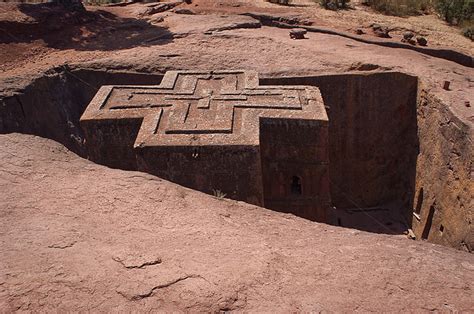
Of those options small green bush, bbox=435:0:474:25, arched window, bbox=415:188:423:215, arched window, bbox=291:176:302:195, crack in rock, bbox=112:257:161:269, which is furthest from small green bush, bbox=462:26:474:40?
crack in rock, bbox=112:257:161:269

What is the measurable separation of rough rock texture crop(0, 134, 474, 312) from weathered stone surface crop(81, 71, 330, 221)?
61.9 inches

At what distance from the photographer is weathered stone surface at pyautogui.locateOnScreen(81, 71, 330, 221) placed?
5375 mm

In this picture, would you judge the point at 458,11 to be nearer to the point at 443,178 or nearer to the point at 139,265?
the point at 443,178

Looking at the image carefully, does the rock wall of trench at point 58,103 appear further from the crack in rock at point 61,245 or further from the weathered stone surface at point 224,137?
the crack in rock at point 61,245

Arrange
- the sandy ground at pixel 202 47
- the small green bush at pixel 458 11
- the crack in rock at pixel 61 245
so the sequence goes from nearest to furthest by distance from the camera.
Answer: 1. the crack in rock at pixel 61 245
2. the sandy ground at pixel 202 47
3. the small green bush at pixel 458 11

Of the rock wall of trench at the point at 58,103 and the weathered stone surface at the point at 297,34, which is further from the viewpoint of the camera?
the weathered stone surface at the point at 297,34

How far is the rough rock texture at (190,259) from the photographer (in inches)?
99.7

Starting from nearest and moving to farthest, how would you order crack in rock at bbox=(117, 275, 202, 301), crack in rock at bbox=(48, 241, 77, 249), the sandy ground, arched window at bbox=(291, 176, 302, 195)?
crack in rock at bbox=(117, 275, 202, 301), crack in rock at bbox=(48, 241, 77, 249), arched window at bbox=(291, 176, 302, 195), the sandy ground

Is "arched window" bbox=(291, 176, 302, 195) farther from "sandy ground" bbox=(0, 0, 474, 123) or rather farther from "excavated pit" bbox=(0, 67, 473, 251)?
"sandy ground" bbox=(0, 0, 474, 123)

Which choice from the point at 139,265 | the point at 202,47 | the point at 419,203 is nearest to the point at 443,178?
the point at 419,203

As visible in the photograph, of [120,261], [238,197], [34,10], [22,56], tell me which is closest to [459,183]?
[238,197]

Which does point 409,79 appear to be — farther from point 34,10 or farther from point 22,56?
point 34,10

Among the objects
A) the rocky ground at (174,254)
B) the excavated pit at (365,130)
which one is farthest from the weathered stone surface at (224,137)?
the excavated pit at (365,130)

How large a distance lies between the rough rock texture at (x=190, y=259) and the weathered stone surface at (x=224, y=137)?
157 centimetres
